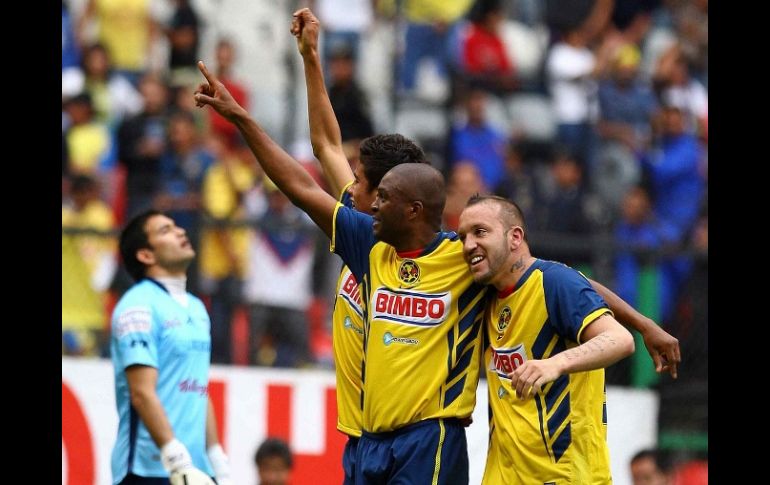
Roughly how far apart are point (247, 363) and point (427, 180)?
4907 mm

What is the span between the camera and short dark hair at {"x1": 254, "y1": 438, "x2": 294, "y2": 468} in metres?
9.36

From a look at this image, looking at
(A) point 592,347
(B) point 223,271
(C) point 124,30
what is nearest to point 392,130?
(C) point 124,30

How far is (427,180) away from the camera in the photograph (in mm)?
6098

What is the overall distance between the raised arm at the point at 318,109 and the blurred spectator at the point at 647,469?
424 centimetres

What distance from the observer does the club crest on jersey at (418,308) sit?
6.05 m

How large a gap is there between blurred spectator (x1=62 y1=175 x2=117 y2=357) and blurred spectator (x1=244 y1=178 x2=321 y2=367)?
4.01ft

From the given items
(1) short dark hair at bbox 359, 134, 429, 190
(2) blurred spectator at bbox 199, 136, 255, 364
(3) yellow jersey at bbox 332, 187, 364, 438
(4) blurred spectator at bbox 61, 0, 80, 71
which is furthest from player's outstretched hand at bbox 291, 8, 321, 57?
(4) blurred spectator at bbox 61, 0, 80, 71

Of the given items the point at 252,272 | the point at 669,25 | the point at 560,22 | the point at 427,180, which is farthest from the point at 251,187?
the point at 427,180

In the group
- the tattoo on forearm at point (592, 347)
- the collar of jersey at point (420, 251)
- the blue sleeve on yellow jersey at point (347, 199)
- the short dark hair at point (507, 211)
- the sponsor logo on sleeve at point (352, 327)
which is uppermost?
the blue sleeve on yellow jersey at point (347, 199)

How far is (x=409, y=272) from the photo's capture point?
6.14 m

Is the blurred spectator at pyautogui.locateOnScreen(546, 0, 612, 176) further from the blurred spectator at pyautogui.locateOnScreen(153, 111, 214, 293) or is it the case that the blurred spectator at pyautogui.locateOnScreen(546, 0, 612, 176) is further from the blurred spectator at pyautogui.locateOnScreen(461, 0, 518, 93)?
the blurred spectator at pyautogui.locateOnScreen(153, 111, 214, 293)

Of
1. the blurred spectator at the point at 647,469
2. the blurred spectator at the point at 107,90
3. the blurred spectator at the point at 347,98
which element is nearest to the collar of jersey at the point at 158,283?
the blurred spectator at the point at 647,469

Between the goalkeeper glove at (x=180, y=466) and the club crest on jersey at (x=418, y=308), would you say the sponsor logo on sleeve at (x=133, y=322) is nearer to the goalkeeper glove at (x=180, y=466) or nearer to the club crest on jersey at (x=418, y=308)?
the goalkeeper glove at (x=180, y=466)

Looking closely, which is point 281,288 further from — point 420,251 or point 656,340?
point 656,340
